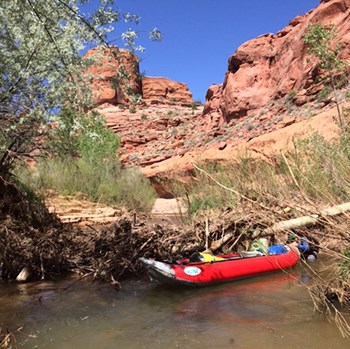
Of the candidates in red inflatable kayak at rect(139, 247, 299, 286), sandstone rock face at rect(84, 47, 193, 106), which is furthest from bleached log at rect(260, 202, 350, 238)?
sandstone rock face at rect(84, 47, 193, 106)

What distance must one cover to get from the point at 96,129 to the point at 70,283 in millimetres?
2719

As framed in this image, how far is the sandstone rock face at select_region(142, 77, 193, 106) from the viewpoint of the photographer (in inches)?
3014

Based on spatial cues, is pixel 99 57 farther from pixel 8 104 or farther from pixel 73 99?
pixel 8 104

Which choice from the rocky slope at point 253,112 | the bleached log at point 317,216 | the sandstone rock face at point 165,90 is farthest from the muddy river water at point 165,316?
the sandstone rock face at point 165,90

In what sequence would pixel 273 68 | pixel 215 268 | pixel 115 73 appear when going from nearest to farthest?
pixel 115 73
pixel 215 268
pixel 273 68

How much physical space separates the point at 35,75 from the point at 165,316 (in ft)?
13.6

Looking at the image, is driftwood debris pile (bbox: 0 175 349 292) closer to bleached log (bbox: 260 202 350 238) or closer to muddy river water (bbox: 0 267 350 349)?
muddy river water (bbox: 0 267 350 349)

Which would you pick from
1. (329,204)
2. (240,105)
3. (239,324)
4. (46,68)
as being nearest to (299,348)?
(239,324)

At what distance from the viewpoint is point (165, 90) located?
78375 mm

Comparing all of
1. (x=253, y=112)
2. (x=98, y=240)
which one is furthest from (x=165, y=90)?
(x=98, y=240)

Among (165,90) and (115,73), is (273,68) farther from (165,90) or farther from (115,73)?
(165,90)

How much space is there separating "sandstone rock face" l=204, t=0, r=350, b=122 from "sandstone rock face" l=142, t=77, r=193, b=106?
110 ft

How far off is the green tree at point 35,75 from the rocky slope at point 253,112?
45.9 ft

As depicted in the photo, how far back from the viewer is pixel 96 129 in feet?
20.9
